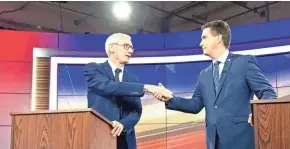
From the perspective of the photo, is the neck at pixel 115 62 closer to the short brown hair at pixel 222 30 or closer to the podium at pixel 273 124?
the short brown hair at pixel 222 30

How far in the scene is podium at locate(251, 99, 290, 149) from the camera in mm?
2229

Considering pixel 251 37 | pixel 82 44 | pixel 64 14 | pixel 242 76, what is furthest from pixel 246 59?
pixel 64 14

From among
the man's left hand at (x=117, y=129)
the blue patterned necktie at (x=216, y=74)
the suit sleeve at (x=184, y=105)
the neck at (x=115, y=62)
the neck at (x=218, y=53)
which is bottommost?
the man's left hand at (x=117, y=129)

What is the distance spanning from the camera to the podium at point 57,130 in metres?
2.43

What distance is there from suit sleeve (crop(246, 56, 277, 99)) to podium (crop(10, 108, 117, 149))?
105cm

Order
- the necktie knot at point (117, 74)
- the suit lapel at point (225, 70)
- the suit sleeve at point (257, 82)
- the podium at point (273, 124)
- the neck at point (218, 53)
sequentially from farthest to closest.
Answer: the necktie knot at point (117, 74)
the neck at point (218, 53)
the suit lapel at point (225, 70)
the suit sleeve at point (257, 82)
the podium at point (273, 124)

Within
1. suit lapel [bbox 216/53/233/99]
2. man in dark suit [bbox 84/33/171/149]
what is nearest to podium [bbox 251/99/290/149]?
suit lapel [bbox 216/53/233/99]

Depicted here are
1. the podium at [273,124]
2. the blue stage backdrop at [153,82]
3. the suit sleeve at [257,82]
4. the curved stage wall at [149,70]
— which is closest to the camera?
the podium at [273,124]

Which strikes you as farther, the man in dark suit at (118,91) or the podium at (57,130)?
the man in dark suit at (118,91)

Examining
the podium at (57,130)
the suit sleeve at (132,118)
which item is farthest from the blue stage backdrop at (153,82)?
the podium at (57,130)

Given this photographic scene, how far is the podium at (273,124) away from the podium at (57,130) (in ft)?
2.89

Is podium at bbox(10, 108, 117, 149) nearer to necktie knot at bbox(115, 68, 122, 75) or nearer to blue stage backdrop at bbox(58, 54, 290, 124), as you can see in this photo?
necktie knot at bbox(115, 68, 122, 75)

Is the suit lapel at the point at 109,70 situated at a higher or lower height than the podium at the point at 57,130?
higher

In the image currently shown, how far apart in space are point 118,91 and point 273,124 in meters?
1.15
